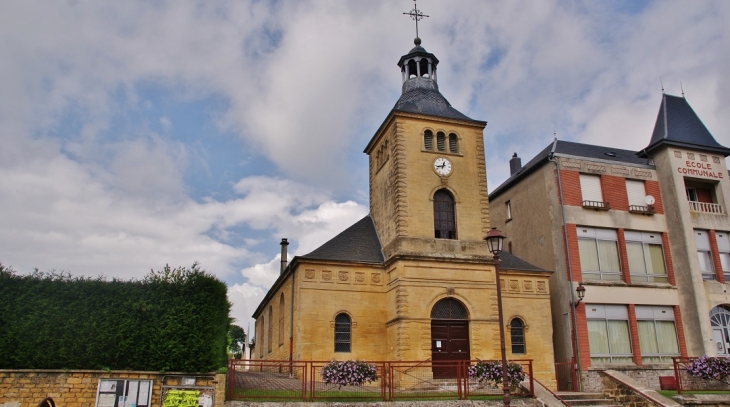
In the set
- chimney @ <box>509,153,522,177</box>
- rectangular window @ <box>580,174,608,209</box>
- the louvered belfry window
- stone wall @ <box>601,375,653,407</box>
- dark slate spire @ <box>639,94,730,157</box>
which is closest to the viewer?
stone wall @ <box>601,375,653,407</box>

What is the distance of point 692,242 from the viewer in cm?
2722

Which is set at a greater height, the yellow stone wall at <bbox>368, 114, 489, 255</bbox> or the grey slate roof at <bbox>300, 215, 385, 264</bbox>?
the yellow stone wall at <bbox>368, 114, 489, 255</bbox>

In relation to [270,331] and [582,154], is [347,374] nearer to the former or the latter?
[270,331]

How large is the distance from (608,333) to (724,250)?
329 inches

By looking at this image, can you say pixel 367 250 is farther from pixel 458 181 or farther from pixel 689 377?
pixel 689 377

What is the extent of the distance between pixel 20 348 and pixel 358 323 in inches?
509

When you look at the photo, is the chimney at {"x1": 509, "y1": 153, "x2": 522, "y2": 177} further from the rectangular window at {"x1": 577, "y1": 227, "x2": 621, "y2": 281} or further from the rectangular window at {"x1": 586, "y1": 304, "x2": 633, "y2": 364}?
the rectangular window at {"x1": 586, "y1": 304, "x2": 633, "y2": 364}

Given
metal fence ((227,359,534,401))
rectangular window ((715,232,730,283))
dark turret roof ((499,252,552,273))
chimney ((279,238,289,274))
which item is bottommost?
metal fence ((227,359,534,401))

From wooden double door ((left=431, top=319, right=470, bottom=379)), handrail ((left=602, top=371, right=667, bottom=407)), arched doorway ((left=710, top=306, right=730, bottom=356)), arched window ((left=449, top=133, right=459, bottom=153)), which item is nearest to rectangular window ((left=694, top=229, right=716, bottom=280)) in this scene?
arched doorway ((left=710, top=306, right=730, bottom=356))

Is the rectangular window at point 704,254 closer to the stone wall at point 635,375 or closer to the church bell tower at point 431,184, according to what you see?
the stone wall at point 635,375

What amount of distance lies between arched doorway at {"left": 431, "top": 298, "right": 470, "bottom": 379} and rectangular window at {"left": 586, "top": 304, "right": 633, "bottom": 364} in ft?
21.0

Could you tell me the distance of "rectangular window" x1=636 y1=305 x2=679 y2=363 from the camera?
25.9 meters

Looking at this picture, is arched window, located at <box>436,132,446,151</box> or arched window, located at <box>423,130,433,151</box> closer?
arched window, located at <box>423,130,433,151</box>

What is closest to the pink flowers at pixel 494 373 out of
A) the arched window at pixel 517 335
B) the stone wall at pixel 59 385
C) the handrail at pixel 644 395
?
the handrail at pixel 644 395
